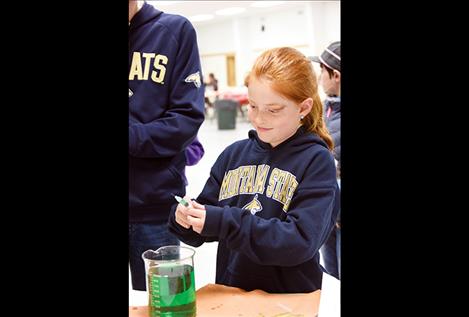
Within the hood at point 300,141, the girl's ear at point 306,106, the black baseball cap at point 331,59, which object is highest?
the black baseball cap at point 331,59

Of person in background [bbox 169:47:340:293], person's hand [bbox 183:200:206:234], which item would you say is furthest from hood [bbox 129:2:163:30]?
person's hand [bbox 183:200:206:234]

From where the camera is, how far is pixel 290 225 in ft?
2.56

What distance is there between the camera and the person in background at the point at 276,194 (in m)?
0.77

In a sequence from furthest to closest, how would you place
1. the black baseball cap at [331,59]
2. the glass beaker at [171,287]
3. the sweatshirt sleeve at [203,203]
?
the black baseball cap at [331,59] → the sweatshirt sleeve at [203,203] → the glass beaker at [171,287]

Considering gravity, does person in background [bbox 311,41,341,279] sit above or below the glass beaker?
above

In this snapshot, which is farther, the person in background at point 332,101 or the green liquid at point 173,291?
the person in background at point 332,101

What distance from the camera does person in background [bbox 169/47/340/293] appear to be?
0.77 m

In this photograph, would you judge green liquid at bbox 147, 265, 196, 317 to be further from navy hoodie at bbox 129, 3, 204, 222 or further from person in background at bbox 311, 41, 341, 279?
person in background at bbox 311, 41, 341, 279

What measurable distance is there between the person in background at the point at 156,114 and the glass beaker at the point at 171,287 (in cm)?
15

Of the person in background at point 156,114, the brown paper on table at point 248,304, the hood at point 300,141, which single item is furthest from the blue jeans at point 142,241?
the hood at point 300,141

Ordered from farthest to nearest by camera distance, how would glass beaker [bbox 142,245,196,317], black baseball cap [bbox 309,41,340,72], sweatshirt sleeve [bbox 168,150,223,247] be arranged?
black baseball cap [bbox 309,41,340,72]
sweatshirt sleeve [bbox 168,150,223,247]
glass beaker [bbox 142,245,196,317]

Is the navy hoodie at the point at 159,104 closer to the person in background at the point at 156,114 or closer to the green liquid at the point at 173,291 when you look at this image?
the person in background at the point at 156,114
